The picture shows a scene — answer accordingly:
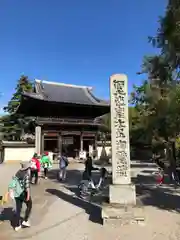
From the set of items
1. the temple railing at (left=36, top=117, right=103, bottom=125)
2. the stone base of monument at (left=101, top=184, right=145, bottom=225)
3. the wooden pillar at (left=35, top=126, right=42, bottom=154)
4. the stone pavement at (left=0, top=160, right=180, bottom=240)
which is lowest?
the stone pavement at (left=0, top=160, right=180, bottom=240)

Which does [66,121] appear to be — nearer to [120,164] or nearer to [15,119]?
[15,119]

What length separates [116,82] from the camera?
7.71m

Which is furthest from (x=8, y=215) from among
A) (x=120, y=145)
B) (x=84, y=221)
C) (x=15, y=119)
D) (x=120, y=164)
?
(x=15, y=119)

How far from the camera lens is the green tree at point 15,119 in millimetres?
42750

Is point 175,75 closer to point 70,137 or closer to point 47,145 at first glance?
point 70,137

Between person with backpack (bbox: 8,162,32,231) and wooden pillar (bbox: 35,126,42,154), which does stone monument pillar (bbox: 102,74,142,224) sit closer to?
person with backpack (bbox: 8,162,32,231)

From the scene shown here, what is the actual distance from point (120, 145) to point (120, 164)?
0.51 metres

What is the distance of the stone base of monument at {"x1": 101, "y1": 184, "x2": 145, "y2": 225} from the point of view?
6.53m

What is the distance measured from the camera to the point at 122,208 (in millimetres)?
6676

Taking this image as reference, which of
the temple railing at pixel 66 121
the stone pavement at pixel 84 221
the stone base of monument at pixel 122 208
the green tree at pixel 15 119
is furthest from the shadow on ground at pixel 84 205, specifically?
the green tree at pixel 15 119

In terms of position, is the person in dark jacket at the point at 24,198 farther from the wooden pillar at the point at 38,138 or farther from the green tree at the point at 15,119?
the green tree at the point at 15,119

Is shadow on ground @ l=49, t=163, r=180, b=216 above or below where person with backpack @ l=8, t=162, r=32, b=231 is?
below

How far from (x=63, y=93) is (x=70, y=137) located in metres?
6.05

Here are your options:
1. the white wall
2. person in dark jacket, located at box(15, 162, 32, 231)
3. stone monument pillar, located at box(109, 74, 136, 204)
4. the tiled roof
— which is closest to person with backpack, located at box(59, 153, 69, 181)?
stone monument pillar, located at box(109, 74, 136, 204)
